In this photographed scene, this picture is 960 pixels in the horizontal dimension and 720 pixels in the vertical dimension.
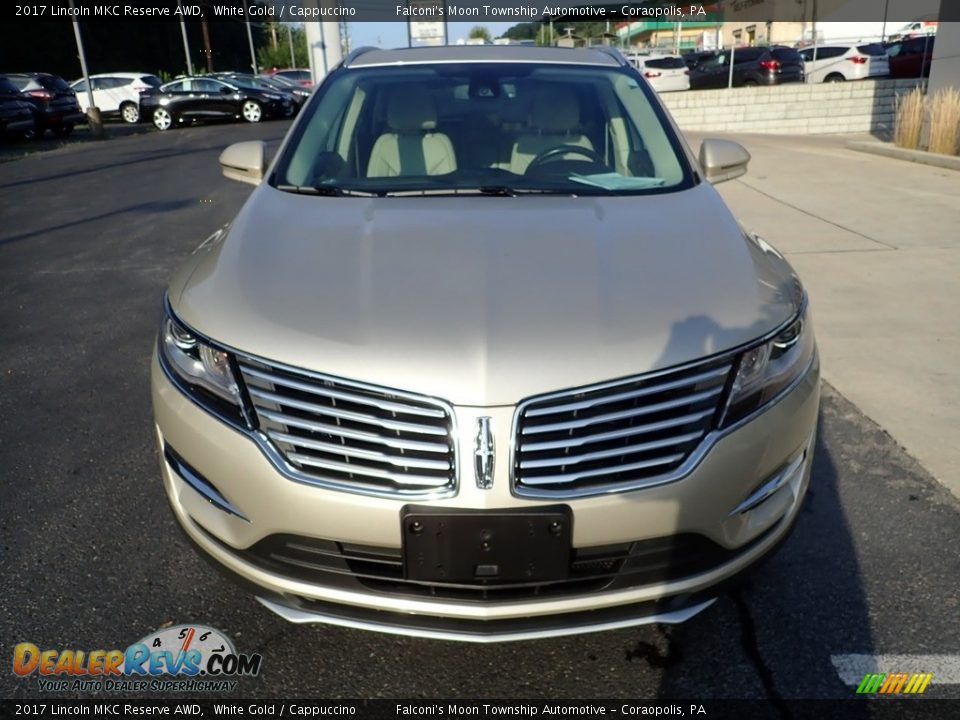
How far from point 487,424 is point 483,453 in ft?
0.22

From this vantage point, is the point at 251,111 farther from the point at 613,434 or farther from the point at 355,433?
the point at 613,434

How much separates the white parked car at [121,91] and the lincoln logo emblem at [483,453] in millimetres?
28323

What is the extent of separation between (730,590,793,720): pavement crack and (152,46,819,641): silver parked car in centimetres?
38

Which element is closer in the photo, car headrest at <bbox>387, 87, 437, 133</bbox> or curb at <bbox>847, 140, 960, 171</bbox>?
car headrest at <bbox>387, 87, 437, 133</bbox>

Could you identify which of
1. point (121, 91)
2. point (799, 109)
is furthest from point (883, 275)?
point (121, 91)

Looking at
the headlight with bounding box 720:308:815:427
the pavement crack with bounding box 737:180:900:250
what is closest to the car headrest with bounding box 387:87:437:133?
the headlight with bounding box 720:308:815:427

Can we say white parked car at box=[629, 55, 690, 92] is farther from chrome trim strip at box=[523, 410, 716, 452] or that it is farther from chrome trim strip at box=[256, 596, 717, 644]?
chrome trim strip at box=[256, 596, 717, 644]

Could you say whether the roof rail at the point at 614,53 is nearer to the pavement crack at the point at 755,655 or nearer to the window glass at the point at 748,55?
the pavement crack at the point at 755,655

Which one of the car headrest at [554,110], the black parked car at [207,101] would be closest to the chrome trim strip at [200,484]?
the car headrest at [554,110]

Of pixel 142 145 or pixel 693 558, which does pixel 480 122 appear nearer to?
pixel 693 558

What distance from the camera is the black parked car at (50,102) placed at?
20.2 meters

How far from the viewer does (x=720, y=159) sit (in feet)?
11.5

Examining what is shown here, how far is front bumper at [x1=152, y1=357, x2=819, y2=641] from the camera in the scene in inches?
73.9

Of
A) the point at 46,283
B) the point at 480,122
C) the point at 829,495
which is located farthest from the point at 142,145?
the point at 829,495
